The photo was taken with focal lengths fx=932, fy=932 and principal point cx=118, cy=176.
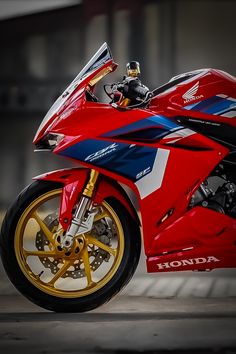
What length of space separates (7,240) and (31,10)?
16.7 ft

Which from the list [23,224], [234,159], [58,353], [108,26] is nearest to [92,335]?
[58,353]

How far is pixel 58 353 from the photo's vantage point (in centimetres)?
318

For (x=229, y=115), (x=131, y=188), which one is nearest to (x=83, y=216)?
(x=131, y=188)

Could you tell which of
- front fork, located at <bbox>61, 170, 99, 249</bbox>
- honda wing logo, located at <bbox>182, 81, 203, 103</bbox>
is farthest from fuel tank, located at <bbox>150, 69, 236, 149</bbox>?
front fork, located at <bbox>61, 170, 99, 249</bbox>

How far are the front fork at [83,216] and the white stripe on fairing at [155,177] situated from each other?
0.66ft

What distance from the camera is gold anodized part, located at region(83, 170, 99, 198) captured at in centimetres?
390

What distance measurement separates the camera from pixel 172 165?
150 inches

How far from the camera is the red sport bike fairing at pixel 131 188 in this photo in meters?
3.81

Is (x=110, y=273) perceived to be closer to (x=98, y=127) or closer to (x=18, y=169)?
(x=98, y=127)

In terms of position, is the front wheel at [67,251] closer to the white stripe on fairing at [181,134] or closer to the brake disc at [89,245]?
the brake disc at [89,245]

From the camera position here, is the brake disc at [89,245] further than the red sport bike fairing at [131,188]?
Yes

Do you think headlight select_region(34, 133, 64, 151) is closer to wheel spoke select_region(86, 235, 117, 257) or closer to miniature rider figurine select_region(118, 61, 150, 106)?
miniature rider figurine select_region(118, 61, 150, 106)

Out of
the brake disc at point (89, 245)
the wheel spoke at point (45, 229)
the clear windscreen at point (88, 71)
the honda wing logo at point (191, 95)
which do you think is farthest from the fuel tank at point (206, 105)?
the wheel spoke at point (45, 229)

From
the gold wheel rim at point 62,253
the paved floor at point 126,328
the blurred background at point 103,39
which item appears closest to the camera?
the paved floor at point 126,328
